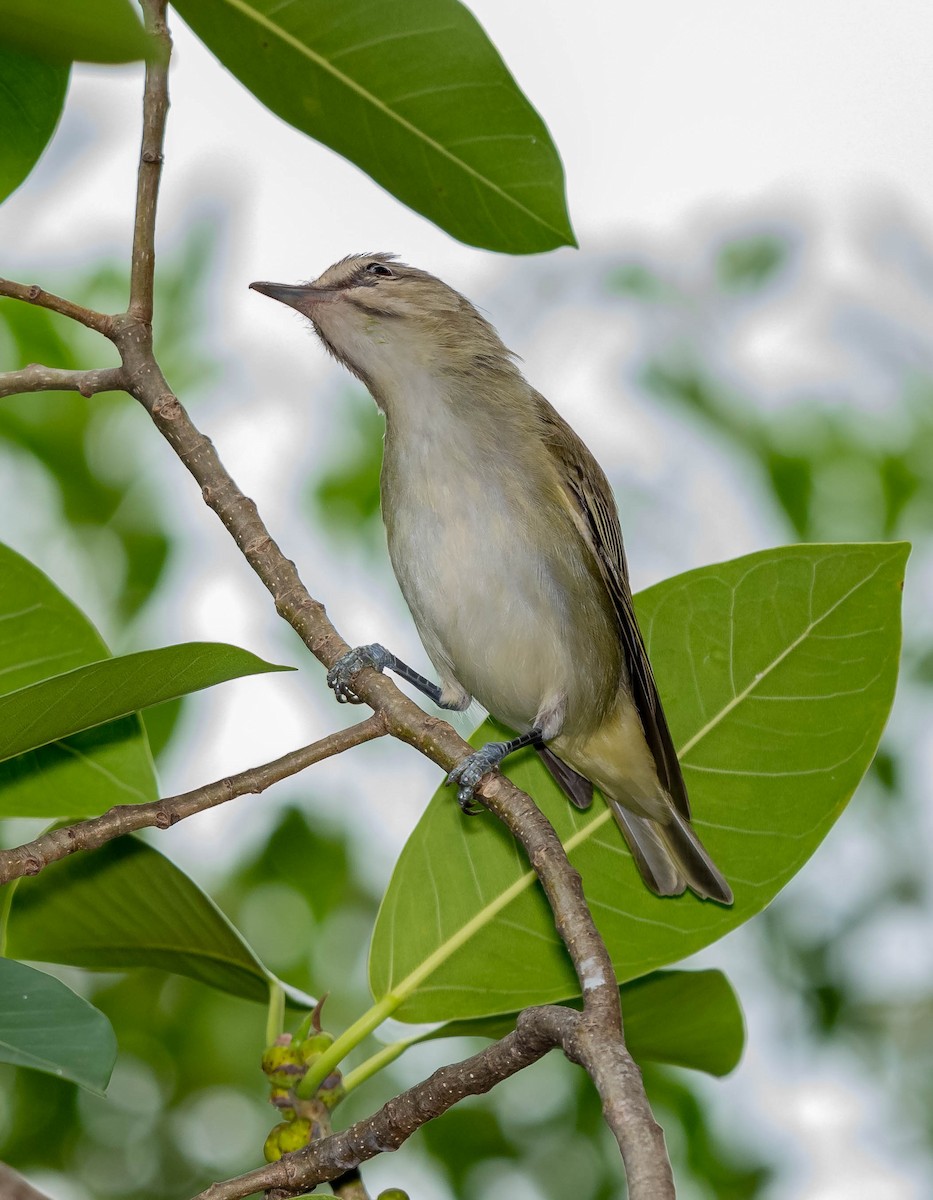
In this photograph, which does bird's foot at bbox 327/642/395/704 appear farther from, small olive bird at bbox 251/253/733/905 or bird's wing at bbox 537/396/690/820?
bird's wing at bbox 537/396/690/820

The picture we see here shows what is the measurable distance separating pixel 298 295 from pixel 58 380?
4.20 ft

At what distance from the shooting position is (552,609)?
10.1 ft

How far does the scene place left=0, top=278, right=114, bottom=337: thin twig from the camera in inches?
78.3

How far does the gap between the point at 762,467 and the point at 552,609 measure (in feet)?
3.26

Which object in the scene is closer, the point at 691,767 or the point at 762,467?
the point at 691,767

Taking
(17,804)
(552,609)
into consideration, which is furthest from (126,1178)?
(552,609)

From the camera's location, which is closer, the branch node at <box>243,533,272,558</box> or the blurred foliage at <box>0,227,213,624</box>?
the branch node at <box>243,533,272,558</box>

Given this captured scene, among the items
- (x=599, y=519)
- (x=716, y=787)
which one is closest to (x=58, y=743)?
(x=716, y=787)

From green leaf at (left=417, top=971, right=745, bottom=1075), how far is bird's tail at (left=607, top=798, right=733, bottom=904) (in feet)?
0.56

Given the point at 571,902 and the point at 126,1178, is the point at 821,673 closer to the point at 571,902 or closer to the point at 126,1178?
the point at 571,902

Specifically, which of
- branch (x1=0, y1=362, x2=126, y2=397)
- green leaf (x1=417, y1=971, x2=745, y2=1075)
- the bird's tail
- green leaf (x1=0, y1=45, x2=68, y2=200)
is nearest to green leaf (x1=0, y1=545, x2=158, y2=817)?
branch (x1=0, y1=362, x2=126, y2=397)

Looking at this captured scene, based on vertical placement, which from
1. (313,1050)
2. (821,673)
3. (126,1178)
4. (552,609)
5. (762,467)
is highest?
(762,467)

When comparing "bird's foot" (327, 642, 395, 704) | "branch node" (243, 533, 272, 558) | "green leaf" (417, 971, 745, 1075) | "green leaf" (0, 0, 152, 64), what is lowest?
"green leaf" (417, 971, 745, 1075)

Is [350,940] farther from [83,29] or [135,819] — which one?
[83,29]
